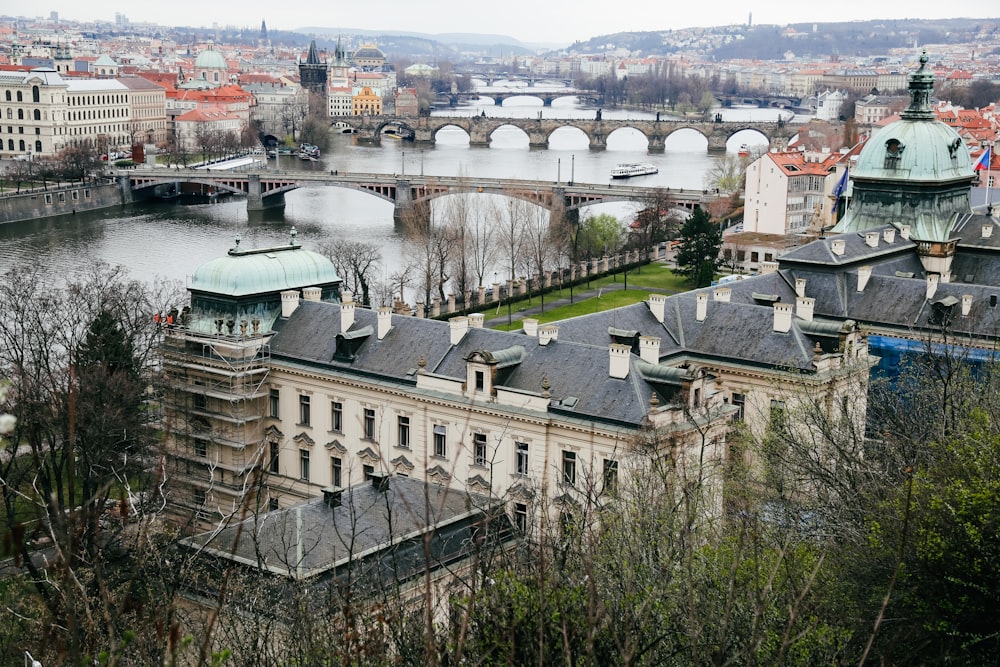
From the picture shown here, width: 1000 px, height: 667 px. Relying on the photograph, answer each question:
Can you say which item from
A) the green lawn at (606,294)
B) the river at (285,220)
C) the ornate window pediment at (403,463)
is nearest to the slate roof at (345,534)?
the ornate window pediment at (403,463)

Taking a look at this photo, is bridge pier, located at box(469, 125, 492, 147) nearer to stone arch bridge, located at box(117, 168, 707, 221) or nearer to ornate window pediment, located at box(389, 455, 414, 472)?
stone arch bridge, located at box(117, 168, 707, 221)

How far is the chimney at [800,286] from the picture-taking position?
43.4 m

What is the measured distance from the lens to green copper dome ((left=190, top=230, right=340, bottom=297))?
39.0 meters

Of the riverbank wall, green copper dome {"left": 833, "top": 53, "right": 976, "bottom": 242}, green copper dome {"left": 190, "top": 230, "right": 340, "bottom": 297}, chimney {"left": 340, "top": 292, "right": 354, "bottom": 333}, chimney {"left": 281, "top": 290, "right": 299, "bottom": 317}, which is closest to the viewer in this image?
chimney {"left": 340, "top": 292, "right": 354, "bottom": 333}

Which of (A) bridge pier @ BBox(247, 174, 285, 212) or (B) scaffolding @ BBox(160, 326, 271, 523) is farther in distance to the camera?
(A) bridge pier @ BBox(247, 174, 285, 212)

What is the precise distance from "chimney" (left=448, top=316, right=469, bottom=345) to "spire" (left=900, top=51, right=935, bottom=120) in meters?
25.2

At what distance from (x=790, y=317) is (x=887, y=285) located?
7278 mm

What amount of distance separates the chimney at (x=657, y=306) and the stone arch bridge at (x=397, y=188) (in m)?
47.3

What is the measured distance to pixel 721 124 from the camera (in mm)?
170875

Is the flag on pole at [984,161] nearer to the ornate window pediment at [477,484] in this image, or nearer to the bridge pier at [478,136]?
the ornate window pediment at [477,484]

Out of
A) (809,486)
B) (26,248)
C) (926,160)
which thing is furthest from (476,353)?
(26,248)

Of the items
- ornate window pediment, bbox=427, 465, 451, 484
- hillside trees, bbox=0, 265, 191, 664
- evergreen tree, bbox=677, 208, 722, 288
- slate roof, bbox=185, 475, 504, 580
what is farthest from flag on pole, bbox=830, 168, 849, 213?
slate roof, bbox=185, 475, 504, 580

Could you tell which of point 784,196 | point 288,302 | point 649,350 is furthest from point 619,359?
point 784,196

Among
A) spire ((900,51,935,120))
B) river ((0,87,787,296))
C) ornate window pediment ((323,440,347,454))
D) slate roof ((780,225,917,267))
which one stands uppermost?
spire ((900,51,935,120))
